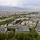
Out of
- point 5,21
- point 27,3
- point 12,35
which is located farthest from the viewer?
point 27,3

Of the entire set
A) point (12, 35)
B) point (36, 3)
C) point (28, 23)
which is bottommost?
point (12, 35)

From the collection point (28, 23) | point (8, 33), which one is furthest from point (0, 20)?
point (28, 23)

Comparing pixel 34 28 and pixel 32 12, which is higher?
pixel 32 12

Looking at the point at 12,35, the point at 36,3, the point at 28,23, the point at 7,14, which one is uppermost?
the point at 36,3

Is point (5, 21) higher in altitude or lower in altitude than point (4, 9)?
lower

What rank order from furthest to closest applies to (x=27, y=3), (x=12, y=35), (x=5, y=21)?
(x=27, y=3), (x=5, y=21), (x=12, y=35)

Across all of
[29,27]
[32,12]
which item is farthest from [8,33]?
[32,12]

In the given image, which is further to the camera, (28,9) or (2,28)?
(28,9)

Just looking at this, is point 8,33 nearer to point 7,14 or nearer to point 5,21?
point 5,21

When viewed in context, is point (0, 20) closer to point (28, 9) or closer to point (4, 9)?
point (4, 9)
